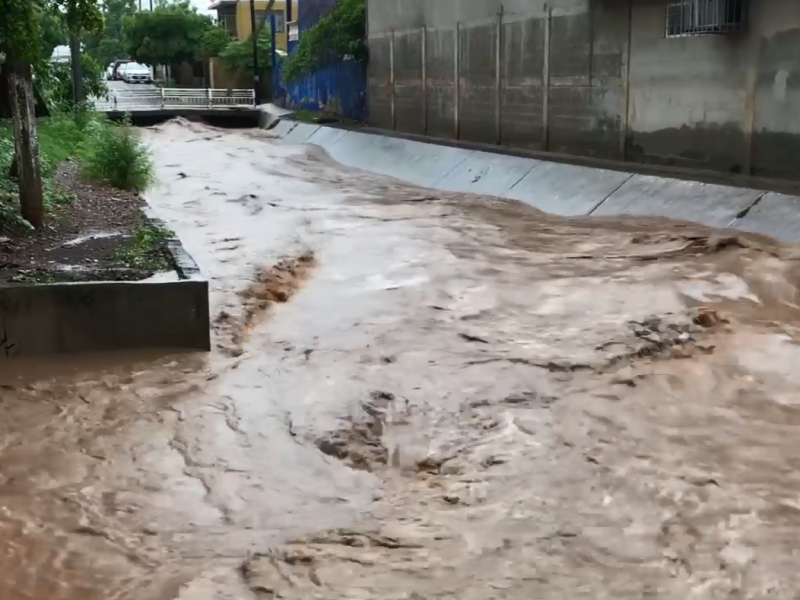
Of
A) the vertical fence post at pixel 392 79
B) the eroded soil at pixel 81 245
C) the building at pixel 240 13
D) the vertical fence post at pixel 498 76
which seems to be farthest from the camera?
the building at pixel 240 13

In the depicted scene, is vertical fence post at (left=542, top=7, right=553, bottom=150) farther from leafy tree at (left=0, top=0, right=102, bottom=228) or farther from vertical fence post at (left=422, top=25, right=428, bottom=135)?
leafy tree at (left=0, top=0, right=102, bottom=228)

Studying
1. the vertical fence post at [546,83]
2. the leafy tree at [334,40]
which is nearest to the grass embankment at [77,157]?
the vertical fence post at [546,83]

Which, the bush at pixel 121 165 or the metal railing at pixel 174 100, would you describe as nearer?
the bush at pixel 121 165

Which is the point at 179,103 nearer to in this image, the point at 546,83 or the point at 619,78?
the point at 546,83

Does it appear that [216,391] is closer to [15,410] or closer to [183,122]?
[15,410]

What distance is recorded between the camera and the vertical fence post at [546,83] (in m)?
16.5

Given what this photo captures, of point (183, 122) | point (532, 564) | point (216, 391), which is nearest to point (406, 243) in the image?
point (216, 391)

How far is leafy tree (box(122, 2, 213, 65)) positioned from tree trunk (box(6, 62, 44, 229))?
3621 centimetres

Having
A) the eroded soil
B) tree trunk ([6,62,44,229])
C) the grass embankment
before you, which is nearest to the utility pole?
the grass embankment

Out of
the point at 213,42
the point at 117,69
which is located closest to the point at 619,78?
the point at 213,42

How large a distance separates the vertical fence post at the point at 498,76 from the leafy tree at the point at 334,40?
8160 mm

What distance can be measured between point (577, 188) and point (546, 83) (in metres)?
3.52

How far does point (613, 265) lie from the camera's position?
9.95 metres

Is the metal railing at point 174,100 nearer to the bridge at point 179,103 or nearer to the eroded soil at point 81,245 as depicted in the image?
the bridge at point 179,103
